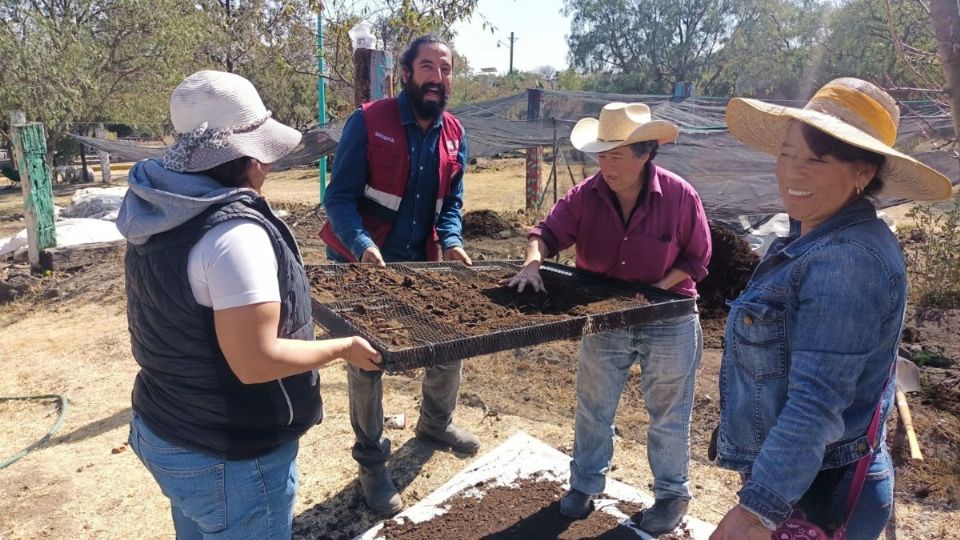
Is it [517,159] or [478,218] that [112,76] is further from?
[517,159]

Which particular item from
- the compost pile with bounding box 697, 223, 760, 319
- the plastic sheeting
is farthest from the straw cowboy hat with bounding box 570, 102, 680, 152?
the compost pile with bounding box 697, 223, 760, 319

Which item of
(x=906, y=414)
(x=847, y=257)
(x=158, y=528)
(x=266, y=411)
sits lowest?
(x=158, y=528)

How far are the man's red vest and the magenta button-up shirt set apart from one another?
27.8 inches

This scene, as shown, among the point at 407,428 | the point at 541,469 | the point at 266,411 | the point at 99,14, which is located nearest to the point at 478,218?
the point at 407,428

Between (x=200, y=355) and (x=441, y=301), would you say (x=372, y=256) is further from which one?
(x=200, y=355)

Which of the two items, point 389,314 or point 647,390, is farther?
point 647,390

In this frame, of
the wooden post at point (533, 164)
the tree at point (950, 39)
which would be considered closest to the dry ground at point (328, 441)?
the tree at point (950, 39)

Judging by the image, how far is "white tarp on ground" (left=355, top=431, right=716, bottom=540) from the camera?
2826 millimetres

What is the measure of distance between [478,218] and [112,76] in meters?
9.74

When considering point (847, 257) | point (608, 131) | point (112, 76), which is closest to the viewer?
point (847, 257)

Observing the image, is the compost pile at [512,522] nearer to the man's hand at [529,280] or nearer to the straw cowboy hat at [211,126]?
the man's hand at [529,280]

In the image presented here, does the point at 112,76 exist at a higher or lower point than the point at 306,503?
higher

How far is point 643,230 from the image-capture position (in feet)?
8.54

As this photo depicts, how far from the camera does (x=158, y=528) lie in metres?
2.99
